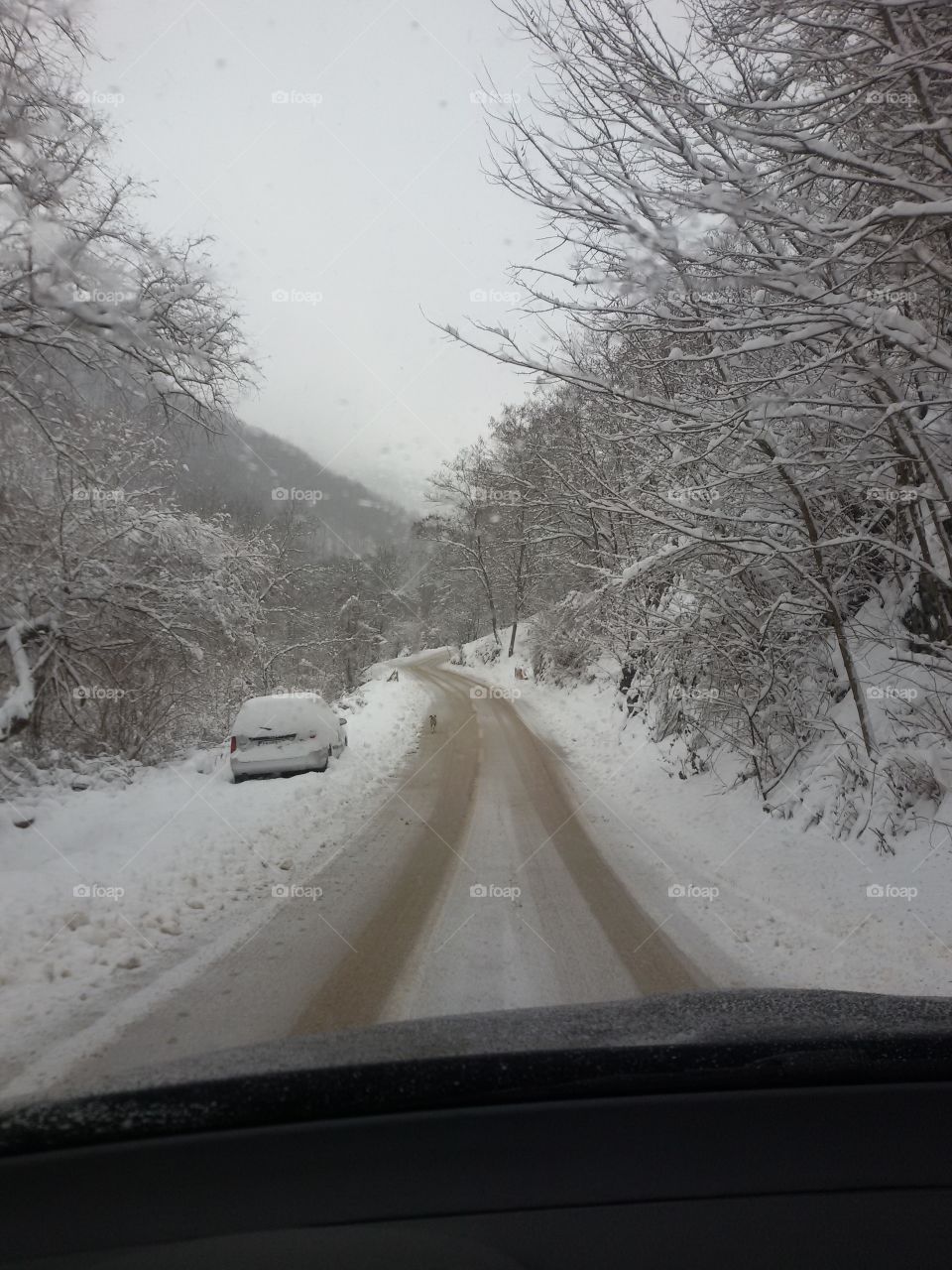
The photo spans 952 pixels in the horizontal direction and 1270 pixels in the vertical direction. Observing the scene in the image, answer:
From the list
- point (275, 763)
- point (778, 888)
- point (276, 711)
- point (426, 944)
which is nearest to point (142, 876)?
point (426, 944)

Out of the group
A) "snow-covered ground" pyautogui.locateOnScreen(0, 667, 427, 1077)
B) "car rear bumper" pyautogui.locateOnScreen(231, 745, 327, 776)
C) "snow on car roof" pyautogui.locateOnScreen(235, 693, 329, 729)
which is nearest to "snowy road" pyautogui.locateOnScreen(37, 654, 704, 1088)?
"snow-covered ground" pyautogui.locateOnScreen(0, 667, 427, 1077)

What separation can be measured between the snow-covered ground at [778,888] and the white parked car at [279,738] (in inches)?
173

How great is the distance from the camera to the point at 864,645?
9.13 m

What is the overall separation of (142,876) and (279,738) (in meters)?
4.82

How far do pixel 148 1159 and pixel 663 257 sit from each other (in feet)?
18.8

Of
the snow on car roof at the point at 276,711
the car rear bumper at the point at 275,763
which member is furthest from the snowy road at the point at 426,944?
the snow on car roof at the point at 276,711

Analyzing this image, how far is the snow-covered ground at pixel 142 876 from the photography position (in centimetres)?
462

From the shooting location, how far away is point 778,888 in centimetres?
690

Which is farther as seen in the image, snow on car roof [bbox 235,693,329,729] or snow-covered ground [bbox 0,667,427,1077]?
snow on car roof [bbox 235,693,329,729]

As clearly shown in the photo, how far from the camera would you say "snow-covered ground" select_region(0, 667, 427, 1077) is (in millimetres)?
4621

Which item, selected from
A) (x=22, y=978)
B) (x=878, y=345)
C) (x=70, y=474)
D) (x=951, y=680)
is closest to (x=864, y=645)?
(x=951, y=680)

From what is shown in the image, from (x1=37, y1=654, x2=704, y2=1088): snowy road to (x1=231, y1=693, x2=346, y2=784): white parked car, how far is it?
7.80 ft

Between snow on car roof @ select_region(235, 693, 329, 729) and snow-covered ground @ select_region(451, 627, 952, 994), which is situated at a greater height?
snow-covered ground @ select_region(451, 627, 952, 994)

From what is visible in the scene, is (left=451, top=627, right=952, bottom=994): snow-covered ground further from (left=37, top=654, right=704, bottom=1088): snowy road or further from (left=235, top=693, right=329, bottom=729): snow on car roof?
(left=235, top=693, right=329, bottom=729): snow on car roof
